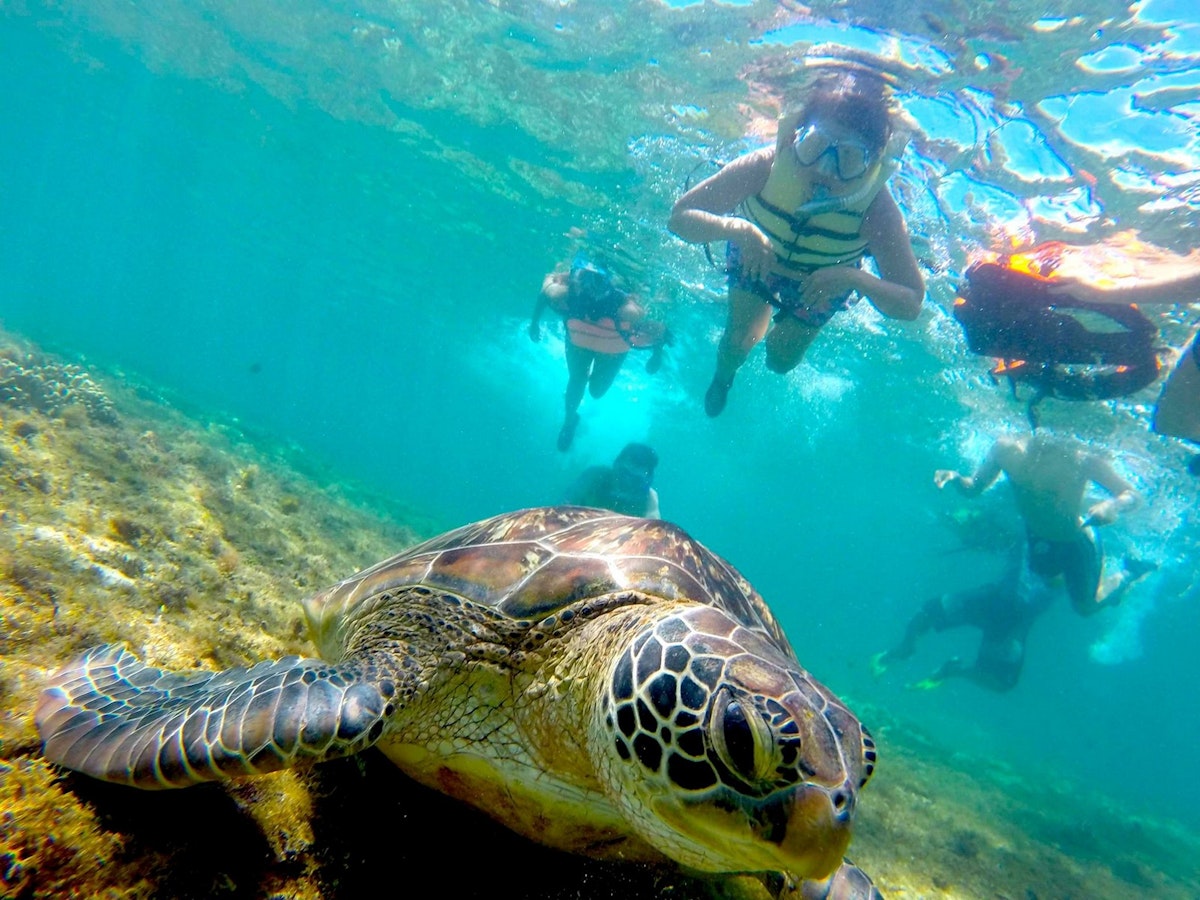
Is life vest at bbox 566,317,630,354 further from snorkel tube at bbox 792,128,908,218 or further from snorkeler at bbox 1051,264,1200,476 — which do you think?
snorkeler at bbox 1051,264,1200,476

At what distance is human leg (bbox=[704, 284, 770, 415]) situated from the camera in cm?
555

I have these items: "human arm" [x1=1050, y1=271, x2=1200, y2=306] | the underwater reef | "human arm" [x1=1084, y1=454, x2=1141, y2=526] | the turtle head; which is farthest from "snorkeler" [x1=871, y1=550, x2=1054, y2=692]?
the turtle head

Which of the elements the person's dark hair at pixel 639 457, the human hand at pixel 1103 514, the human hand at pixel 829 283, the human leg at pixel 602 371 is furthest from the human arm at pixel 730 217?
the human hand at pixel 1103 514

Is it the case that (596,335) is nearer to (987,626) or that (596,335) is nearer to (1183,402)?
(1183,402)

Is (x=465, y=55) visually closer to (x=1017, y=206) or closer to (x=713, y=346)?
(x=1017, y=206)

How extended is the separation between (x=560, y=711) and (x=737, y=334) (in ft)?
15.8

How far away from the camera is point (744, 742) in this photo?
120 cm

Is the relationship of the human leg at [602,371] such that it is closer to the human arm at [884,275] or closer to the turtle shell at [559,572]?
the human arm at [884,275]

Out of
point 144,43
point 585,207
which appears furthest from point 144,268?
point 585,207

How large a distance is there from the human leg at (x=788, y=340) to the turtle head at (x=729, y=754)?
4.49 m

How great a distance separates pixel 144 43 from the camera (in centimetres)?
1717

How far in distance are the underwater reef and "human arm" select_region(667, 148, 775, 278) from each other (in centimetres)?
403

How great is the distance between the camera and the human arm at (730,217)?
4621 millimetres

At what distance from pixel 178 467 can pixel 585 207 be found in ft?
38.5
